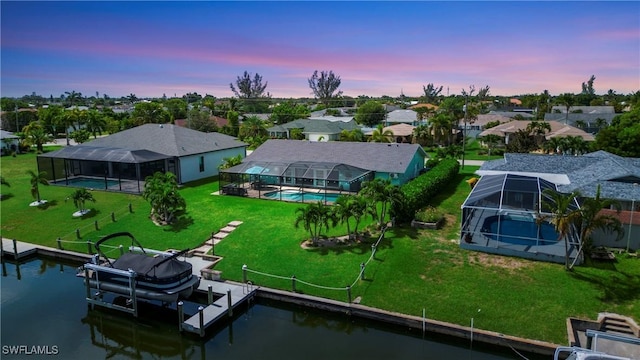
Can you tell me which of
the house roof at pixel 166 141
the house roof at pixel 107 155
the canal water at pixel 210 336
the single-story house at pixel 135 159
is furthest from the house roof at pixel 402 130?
the canal water at pixel 210 336

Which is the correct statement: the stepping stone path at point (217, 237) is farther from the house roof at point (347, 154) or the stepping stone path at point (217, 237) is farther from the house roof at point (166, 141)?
the house roof at point (166, 141)

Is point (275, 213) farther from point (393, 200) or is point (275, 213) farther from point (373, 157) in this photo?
point (373, 157)

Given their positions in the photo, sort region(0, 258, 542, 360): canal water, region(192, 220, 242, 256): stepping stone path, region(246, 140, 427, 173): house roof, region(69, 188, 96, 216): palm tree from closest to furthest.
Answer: region(0, 258, 542, 360): canal water < region(192, 220, 242, 256): stepping stone path < region(69, 188, 96, 216): palm tree < region(246, 140, 427, 173): house roof

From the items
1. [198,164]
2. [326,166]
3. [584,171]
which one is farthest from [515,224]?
[198,164]

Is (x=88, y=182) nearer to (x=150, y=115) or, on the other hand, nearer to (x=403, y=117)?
(x=150, y=115)

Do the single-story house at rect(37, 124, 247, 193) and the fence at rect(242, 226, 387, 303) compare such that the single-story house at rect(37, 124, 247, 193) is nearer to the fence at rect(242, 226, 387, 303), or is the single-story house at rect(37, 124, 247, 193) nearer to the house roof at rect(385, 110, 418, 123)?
the fence at rect(242, 226, 387, 303)

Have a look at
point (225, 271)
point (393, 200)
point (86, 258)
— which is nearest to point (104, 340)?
point (225, 271)

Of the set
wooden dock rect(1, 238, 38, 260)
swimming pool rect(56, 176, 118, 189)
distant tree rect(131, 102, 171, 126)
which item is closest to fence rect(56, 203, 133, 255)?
wooden dock rect(1, 238, 38, 260)
